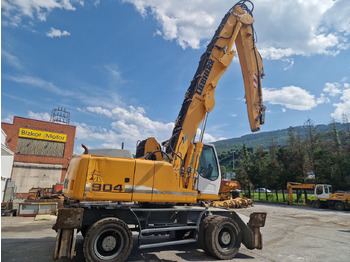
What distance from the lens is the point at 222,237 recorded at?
6.81 meters

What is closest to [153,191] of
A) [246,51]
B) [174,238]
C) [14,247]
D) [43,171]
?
[174,238]

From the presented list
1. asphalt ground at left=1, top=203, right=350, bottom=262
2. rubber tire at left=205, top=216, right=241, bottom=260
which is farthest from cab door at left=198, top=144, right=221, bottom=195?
asphalt ground at left=1, top=203, right=350, bottom=262

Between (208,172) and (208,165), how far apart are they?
22 centimetres

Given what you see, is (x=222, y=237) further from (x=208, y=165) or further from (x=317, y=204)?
(x=317, y=204)

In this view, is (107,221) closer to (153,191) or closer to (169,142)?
(153,191)

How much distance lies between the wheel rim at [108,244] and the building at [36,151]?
29.6 metres

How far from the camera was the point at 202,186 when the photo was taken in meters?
7.36

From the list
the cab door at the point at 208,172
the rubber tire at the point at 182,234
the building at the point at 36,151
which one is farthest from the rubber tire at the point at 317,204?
the building at the point at 36,151

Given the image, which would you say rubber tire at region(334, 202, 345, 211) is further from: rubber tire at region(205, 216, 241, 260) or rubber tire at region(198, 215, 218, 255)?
rubber tire at region(198, 215, 218, 255)

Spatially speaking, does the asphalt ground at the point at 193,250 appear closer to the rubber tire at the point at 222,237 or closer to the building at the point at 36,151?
the rubber tire at the point at 222,237

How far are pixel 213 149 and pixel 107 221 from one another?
391 cm

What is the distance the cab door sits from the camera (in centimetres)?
738

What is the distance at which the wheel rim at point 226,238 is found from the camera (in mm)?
6801

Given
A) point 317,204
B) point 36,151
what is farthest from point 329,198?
point 36,151
